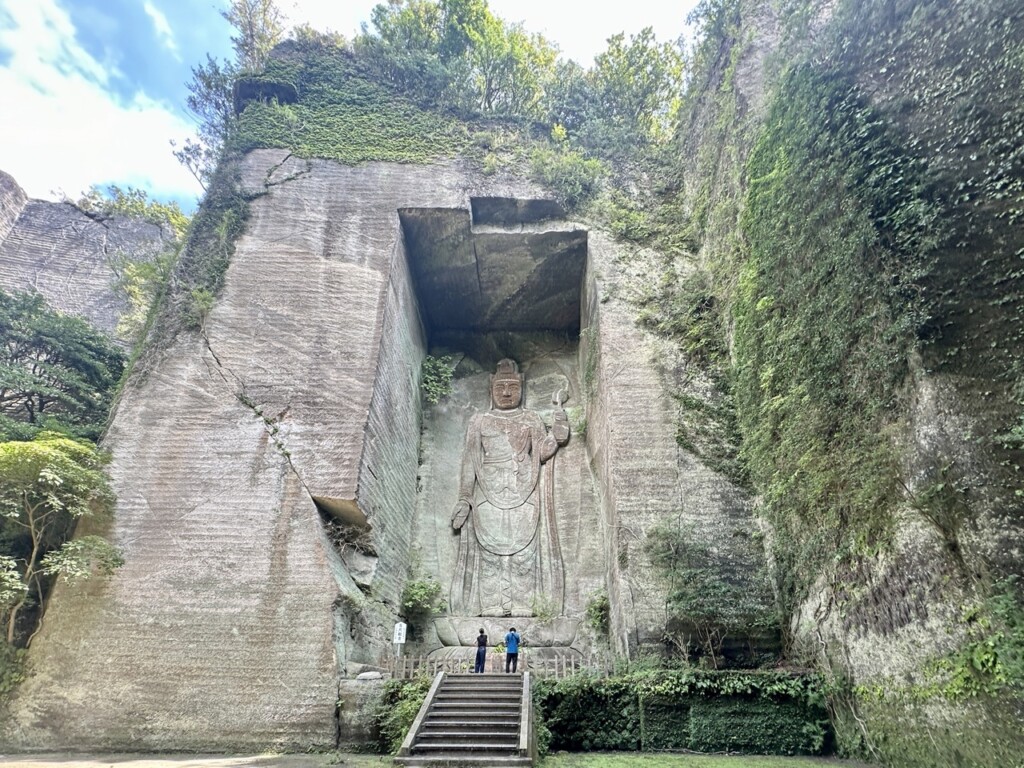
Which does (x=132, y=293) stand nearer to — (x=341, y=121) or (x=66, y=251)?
(x=66, y=251)

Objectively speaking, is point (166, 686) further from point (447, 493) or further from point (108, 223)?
point (108, 223)

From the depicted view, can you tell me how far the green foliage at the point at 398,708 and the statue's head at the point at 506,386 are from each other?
6.54 metres

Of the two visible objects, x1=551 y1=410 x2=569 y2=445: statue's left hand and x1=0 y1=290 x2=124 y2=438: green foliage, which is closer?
x1=0 y1=290 x2=124 y2=438: green foliage

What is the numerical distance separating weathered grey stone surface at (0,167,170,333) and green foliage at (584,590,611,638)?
13.8 m

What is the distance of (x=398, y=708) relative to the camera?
6477 millimetres

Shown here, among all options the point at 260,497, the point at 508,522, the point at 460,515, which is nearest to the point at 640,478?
the point at 508,522

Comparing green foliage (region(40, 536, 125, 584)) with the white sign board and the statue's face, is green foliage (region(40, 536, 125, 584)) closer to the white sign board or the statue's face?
the white sign board

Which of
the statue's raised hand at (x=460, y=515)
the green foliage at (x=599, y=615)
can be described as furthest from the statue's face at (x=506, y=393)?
the green foliage at (x=599, y=615)

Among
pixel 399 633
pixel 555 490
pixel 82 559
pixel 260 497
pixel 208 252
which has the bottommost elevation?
pixel 399 633

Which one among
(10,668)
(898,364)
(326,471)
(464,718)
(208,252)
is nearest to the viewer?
(898,364)

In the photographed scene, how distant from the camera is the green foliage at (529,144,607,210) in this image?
1160 cm

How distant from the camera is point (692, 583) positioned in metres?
7.52

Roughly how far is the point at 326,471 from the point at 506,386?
544cm

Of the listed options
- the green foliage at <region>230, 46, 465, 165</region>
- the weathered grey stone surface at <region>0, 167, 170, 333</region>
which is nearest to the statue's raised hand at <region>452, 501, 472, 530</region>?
the green foliage at <region>230, 46, 465, 165</region>
